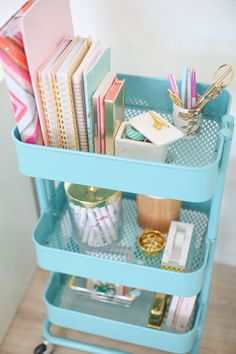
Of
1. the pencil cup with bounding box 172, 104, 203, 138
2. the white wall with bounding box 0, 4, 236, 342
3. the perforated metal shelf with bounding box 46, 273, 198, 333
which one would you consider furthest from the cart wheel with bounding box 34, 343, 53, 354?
the pencil cup with bounding box 172, 104, 203, 138

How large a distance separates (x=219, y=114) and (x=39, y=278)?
936 mm

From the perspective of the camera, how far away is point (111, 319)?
4.54 ft

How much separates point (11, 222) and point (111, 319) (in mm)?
427

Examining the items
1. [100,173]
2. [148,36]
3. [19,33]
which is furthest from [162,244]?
[19,33]

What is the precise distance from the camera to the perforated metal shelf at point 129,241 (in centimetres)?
124

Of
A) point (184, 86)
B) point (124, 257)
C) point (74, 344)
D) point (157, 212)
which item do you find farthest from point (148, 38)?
point (74, 344)

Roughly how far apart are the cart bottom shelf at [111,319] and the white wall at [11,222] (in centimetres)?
14

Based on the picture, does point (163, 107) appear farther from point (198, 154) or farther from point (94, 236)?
point (94, 236)

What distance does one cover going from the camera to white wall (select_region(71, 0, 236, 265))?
1.10 meters

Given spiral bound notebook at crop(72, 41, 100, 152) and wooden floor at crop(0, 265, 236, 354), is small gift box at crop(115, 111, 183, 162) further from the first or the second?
wooden floor at crop(0, 265, 236, 354)

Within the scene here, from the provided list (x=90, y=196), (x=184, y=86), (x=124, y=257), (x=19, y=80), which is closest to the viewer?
(x=19, y=80)

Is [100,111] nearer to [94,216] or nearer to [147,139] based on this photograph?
[147,139]

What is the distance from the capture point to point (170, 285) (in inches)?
44.7

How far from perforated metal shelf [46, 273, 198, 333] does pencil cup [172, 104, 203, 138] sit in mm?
615
